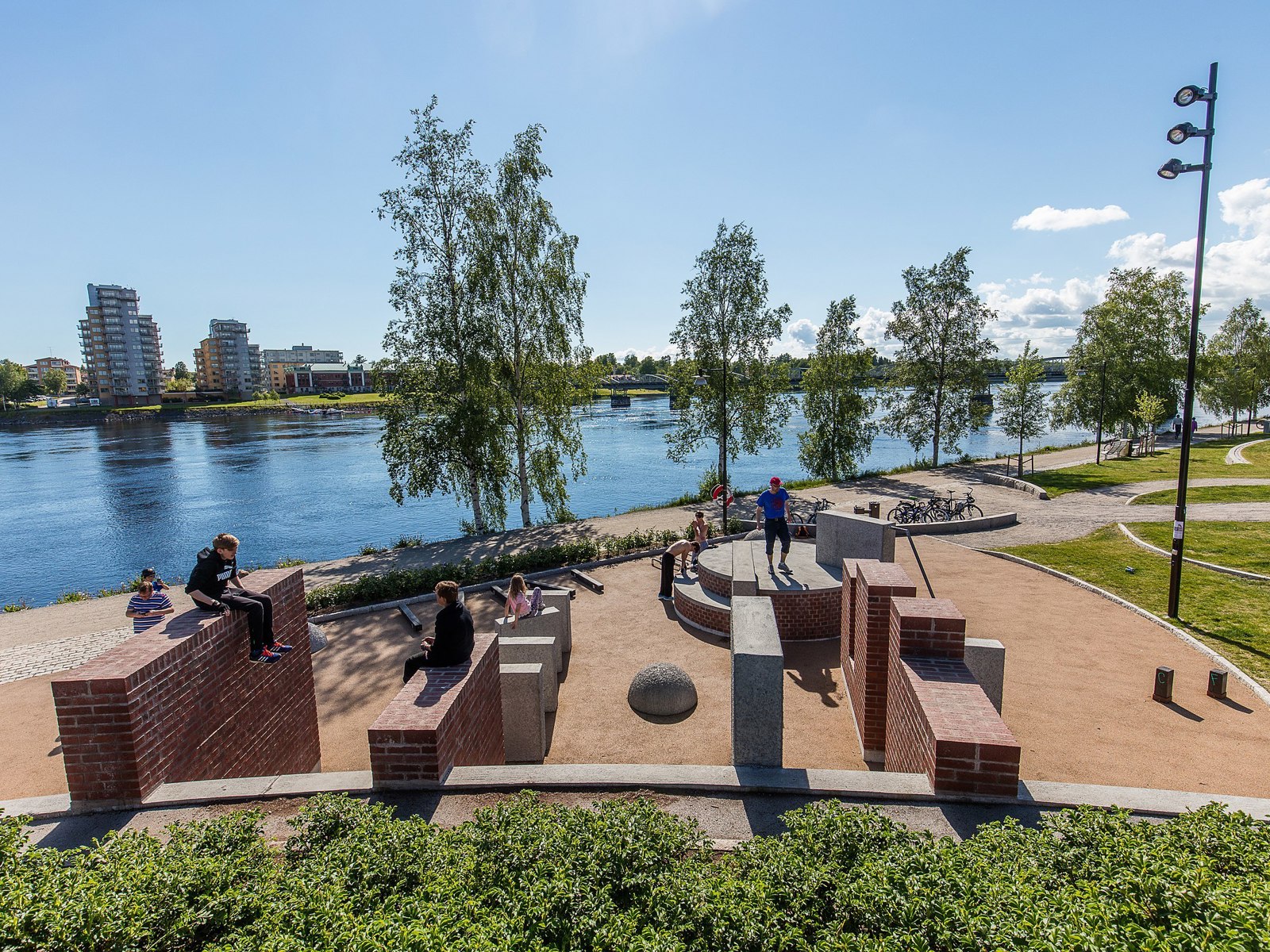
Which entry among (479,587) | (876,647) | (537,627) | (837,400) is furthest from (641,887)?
(837,400)

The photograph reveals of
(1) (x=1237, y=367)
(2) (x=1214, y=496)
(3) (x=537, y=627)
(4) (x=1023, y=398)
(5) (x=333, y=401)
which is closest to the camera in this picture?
(3) (x=537, y=627)

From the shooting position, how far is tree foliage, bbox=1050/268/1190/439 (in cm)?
3797

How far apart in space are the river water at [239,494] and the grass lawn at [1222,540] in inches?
700

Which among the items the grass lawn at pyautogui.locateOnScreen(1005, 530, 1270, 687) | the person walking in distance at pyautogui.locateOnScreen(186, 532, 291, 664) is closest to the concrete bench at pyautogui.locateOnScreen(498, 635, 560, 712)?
the person walking in distance at pyautogui.locateOnScreen(186, 532, 291, 664)

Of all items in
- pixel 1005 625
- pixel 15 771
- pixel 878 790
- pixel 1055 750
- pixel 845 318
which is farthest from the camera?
pixel 845 318

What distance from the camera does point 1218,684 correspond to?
8.47 metres

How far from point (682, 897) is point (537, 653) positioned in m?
5.92

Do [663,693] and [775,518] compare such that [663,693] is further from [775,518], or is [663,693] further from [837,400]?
[837,400]

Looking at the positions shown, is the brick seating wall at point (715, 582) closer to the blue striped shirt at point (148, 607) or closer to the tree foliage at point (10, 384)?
the blue striped shirt at point (148, 607)

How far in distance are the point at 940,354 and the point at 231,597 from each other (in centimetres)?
3714

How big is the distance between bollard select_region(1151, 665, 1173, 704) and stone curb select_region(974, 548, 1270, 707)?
3.72 ft

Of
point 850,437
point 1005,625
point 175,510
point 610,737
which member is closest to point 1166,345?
point 850,437

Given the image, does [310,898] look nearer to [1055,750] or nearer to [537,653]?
[537,653]

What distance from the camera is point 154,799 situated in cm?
482
